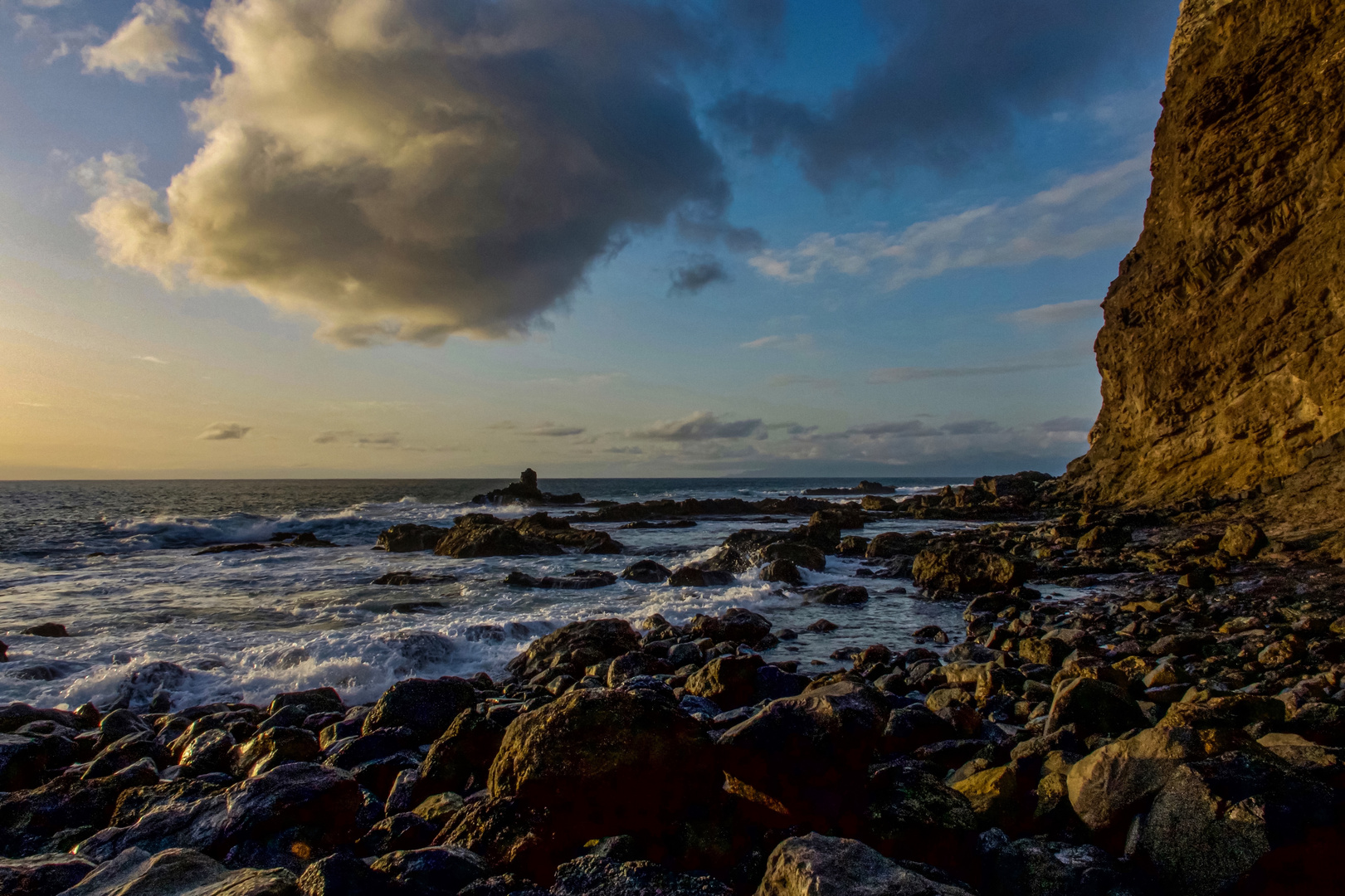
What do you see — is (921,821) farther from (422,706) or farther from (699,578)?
(699,578)

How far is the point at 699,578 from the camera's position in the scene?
17016mm

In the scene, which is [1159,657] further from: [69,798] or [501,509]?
[501,509]

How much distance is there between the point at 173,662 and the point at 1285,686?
1484 centimetres

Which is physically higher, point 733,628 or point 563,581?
point 733,628

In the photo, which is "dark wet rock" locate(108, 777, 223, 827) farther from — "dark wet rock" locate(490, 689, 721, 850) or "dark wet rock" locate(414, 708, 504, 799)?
"dark wet rock" locate(490, 689, 721, 850)

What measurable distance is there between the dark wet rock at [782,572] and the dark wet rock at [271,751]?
12658 millimetres

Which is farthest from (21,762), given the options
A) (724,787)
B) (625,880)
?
(724,787)

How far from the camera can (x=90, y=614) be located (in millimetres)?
13633

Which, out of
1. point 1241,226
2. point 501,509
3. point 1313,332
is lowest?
point 501,509

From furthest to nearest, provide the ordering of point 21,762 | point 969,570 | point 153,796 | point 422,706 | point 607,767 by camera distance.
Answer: point 969,570 < point 422,706 < point 21,762 < point 153,796 < point 607,767

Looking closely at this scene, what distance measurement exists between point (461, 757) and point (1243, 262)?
27794 millimetres

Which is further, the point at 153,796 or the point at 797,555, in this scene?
the point at 797,555

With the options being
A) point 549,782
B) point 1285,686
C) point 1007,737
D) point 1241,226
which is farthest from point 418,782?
point 1241,226

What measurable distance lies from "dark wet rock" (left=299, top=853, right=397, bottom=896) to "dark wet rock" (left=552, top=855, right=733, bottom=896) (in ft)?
2.88
